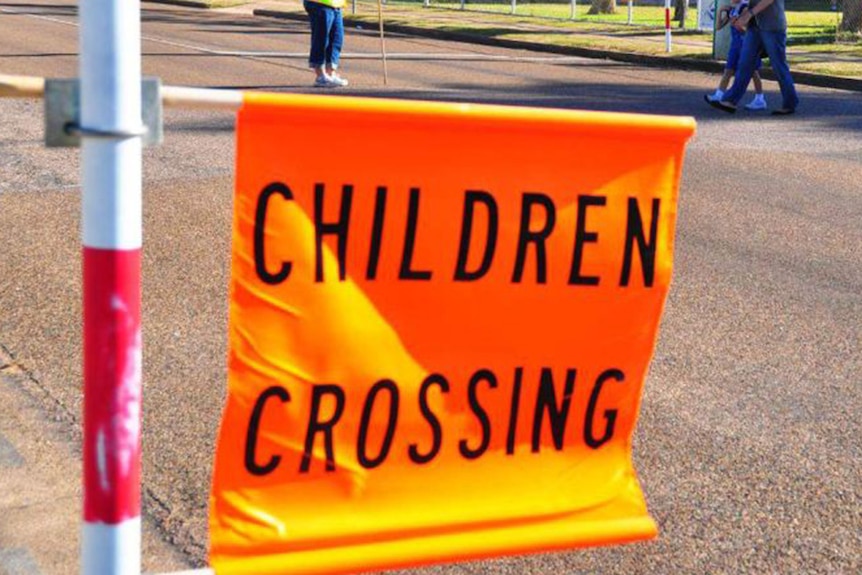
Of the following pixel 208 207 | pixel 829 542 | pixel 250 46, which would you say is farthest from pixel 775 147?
pixel 250 46

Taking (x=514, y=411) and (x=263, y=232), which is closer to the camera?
(x=263, y=232)

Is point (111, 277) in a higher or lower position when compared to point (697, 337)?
higher

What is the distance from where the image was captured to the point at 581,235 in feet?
10.8

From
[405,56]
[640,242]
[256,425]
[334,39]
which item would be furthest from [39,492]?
[405,56]

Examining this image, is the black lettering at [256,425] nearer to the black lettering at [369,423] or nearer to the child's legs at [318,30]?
the black lettering at [369,423]

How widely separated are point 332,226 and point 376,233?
98mm

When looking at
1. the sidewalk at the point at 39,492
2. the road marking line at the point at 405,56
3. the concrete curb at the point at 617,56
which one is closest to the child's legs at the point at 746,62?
the concrete curb at the point at 617,56

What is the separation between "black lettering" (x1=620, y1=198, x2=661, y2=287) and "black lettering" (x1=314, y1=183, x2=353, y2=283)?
2.11 ft

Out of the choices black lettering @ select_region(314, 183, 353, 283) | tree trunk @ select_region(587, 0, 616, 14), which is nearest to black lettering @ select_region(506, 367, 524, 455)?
black lettering @ select_region(314, 183, 353, 283)

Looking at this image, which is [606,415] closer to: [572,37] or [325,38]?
[325,38]

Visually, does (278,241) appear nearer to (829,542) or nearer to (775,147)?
(829,542)

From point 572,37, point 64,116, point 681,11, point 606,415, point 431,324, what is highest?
point 64,116

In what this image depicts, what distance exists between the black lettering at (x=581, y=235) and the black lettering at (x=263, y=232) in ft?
2.11

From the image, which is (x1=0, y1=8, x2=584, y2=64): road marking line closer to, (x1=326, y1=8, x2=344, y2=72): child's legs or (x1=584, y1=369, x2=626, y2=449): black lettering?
(x1=326, y1=8, x2=344, y2=72): child's legs
